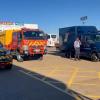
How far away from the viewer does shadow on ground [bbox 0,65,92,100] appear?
959 centimetres

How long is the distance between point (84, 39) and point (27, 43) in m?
4.68

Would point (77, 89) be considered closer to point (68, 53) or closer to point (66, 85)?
point (66, 85)

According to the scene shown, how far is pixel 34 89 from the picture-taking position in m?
11.0

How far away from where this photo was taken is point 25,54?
21656 mm

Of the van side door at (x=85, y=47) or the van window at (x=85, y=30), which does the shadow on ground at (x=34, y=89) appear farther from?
the van window at (x=85, y=30)

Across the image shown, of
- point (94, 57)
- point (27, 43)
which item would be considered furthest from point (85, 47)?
point (27, 43)

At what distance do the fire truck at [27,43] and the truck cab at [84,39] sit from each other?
3.09 m

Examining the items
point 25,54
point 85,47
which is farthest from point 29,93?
point 85,47

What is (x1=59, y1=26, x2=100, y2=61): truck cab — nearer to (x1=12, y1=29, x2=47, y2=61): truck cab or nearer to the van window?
the van window

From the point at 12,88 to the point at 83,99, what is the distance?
3.09m

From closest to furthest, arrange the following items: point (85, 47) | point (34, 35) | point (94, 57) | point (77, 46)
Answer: point (94, 57) → point (34, 35) → point (77, 46) → point (85, 47)

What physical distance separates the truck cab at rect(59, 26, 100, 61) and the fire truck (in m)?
3.09

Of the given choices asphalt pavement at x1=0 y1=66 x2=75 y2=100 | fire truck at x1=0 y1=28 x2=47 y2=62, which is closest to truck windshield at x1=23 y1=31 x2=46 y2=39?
fire truck at x1=0 y1=28 x2=47 y2=62

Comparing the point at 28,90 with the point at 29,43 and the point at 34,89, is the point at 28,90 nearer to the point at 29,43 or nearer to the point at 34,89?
the point at 34,89
